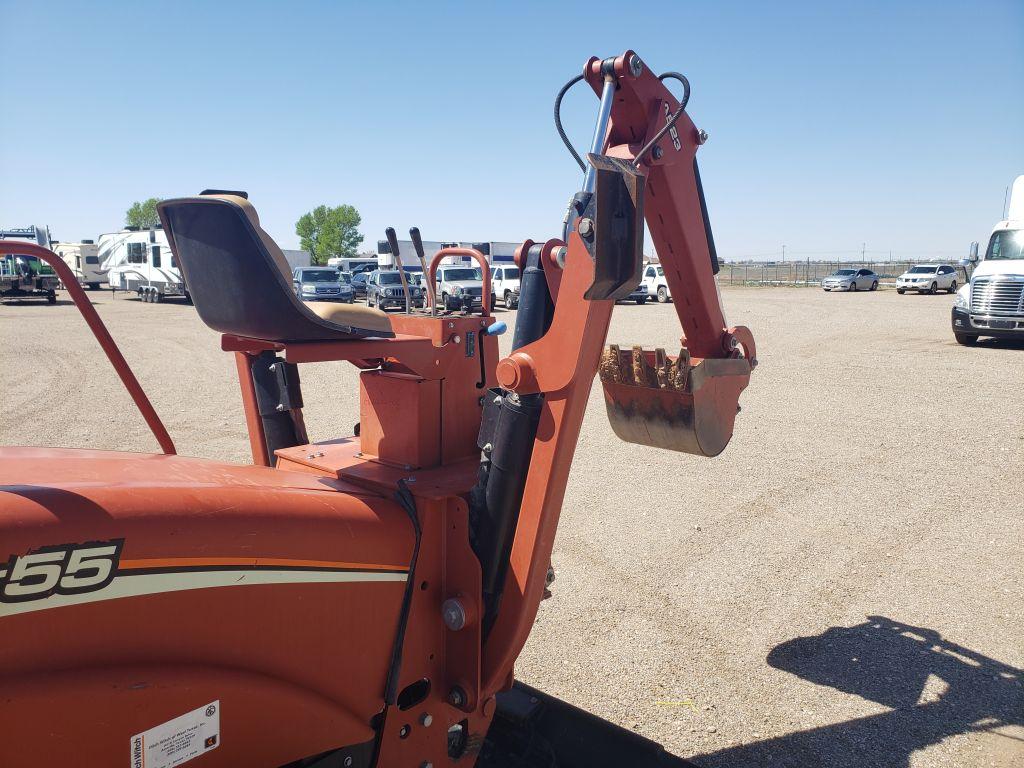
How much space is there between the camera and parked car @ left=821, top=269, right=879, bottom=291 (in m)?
36.1

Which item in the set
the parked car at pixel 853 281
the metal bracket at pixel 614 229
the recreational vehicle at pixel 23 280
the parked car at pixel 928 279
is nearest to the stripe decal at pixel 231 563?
the metal bracket at pixel 614 229

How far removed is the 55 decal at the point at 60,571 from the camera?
127 centimetres

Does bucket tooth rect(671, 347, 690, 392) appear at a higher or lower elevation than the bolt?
higher

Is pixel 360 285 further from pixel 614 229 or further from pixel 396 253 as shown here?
pixel 614 229

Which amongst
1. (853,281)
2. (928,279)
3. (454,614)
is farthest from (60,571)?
(853,281)

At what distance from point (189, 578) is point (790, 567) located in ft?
13.2


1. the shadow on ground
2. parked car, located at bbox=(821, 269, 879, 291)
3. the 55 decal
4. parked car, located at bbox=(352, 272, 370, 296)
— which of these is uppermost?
the 55 decal

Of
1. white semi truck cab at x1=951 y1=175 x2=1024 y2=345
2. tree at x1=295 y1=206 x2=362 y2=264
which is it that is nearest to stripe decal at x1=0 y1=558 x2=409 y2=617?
white semi truck cab at x1=951 y1=175 x2=1024 y2=345

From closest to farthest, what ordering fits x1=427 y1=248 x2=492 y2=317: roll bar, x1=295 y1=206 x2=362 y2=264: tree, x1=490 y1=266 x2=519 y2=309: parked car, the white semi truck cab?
x1=427 y1=248 x2=492 y2=317: roll bar
the white semi truck cab
x1=490 y1=266 x2=519 y2=309: parked car
x1=295 y1=206 x2=362 y2=264: tree

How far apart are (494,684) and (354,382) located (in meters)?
9.17

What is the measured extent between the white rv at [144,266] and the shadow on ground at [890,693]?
28267 mm

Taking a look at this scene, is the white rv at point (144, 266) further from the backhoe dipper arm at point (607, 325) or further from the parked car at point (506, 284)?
the backhoe dipper arm at point (607, 325)

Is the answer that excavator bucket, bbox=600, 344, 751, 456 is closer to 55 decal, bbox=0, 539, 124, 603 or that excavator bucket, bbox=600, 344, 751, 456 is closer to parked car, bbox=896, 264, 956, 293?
55 decal, bbox=0, 539, 124, 603

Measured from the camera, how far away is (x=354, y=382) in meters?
11.1
